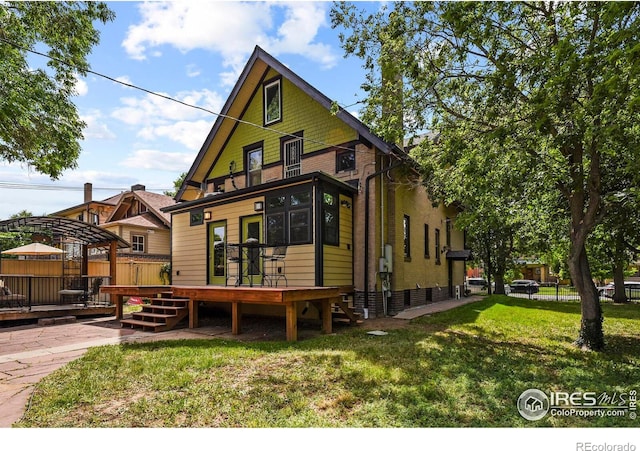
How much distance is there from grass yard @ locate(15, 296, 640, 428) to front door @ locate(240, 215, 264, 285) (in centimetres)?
370

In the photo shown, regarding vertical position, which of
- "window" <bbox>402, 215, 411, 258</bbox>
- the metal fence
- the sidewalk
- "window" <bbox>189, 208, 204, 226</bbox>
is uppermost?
"window" <bbox>189, 208, 204, 226</bbox>

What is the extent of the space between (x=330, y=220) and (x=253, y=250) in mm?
2506

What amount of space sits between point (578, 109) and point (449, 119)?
266cm

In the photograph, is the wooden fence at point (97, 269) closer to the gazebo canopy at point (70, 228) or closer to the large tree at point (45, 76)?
the gazebo canopy at point (70, 228)

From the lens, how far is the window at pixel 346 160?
10918mm

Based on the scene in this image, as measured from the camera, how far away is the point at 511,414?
3.76 meters

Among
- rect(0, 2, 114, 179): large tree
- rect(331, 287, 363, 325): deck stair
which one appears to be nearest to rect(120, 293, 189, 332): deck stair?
rect(331, 287, 363, 325): deck stair

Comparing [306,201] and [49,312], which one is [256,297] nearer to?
[306,201]

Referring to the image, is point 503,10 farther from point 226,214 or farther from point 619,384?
point 226,214

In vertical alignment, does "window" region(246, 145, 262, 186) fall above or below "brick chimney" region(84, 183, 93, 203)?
below

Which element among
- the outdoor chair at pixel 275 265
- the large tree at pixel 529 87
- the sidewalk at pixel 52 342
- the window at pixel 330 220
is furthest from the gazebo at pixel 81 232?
the large tree at pixel 529 87

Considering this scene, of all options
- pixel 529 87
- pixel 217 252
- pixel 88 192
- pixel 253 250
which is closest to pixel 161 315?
pixel 253 250

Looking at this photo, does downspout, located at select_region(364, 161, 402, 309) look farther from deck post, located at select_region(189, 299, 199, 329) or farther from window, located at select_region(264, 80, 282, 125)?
deck post, located at select_region(189, 299, 199, 329)

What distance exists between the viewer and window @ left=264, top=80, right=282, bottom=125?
498 inches
